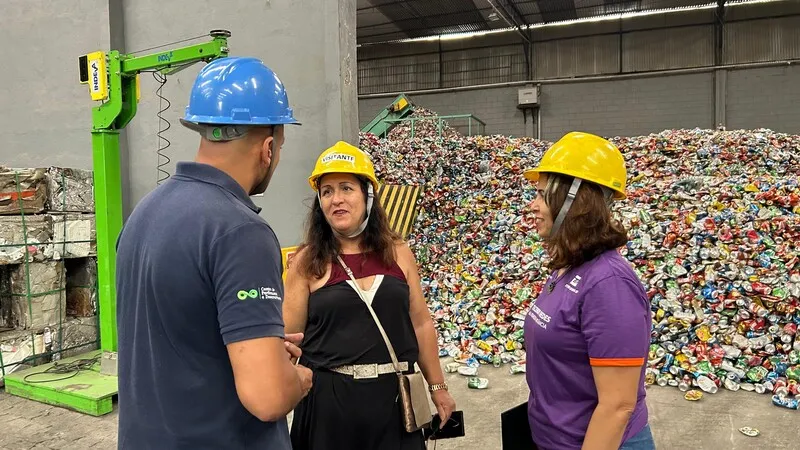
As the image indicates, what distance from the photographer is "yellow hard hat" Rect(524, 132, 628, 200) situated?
60.6 inches

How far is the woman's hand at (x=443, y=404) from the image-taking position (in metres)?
2.18

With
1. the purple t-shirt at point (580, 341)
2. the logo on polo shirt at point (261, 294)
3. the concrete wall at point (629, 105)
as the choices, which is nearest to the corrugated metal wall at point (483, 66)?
the concrete wall at point (629, 105)

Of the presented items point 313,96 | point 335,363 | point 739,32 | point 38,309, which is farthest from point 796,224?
point 739,32

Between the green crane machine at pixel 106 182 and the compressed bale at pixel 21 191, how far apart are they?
0.99 m

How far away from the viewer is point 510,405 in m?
3.88

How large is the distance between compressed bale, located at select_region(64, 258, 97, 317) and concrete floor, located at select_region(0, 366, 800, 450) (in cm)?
114

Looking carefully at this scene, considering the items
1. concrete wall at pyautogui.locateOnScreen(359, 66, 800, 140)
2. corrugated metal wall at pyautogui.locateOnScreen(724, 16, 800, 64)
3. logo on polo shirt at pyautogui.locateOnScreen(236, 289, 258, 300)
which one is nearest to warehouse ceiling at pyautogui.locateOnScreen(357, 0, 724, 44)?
corrugated metal wall at pyautogui.locateOnScreen(724, 16, 800, 64)

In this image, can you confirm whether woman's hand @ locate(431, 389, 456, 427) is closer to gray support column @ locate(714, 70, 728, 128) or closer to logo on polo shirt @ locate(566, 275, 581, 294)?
logo on polo shirt @ locate(566, 275, 581, 294)

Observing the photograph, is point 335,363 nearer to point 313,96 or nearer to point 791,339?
point 313,96

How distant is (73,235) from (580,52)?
15858mm

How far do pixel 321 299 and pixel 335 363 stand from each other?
0.76 feet

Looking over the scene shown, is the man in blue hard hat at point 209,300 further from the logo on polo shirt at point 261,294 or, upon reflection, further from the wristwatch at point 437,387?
the wristwatch at point 437,387

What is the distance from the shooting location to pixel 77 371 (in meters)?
4.52

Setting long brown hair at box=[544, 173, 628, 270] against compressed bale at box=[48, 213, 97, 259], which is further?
compressed bale at box=[48, 213, 97, 259]
